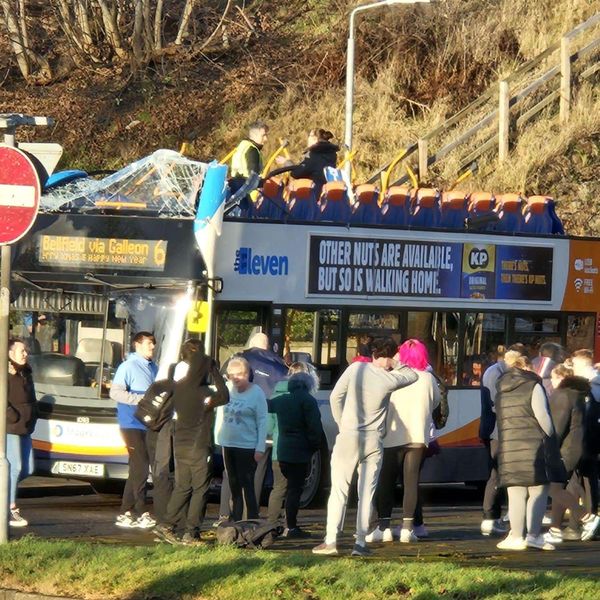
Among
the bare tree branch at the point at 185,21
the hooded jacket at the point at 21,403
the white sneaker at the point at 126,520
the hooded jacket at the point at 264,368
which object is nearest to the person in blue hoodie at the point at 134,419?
the white sneaker at the point at 126,520

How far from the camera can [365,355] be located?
17906mm

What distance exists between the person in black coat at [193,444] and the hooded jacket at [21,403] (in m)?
Answer: 1.81

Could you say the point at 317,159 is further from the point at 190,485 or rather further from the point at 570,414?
the point at 190,485

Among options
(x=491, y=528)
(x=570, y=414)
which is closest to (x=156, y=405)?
(x=491, y=528)

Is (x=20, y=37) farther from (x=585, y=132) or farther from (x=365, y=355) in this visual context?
(x=365, y=355)

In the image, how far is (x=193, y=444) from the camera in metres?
13.6

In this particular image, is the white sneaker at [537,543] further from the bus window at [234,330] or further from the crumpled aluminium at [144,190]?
the crumpled aluminium at [144,190]

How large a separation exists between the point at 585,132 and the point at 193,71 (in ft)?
37.9

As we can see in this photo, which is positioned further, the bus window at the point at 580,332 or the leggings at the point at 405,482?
the bus window at the point at 580,332

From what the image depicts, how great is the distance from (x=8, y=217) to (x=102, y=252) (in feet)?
15.1

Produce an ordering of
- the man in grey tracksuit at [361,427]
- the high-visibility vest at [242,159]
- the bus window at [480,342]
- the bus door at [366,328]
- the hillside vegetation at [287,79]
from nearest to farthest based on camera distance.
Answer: the man in grey tracksuit at [361,427]
the bus door at [366,328]
the high-visibility vest at [242,159]
the bus window at [480,342]
the hillside vegetation at [287,79]

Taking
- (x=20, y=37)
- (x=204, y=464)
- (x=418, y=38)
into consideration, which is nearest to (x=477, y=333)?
(x=204, y=464)

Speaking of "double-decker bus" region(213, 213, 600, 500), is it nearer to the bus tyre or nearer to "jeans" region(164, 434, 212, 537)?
the bus tyre

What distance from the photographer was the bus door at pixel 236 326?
16781mm
